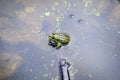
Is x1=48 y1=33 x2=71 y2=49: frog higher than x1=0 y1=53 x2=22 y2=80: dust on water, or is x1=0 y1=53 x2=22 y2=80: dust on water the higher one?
x1=48 y1=33 x2=71 y2=49: frog

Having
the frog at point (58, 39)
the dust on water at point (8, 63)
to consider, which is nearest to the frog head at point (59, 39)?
the frog at point (58, 39)

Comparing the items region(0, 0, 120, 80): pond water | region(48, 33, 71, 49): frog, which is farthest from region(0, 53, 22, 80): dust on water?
region(48, 33, 71, 49): frog

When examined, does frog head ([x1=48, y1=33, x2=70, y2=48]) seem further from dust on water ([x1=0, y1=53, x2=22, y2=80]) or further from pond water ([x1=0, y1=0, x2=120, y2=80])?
dust on water ([x1=0, y1=53, x2=22, y2=80])

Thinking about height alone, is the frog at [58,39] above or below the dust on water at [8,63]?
above

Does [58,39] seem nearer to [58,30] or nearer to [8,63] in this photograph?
[58,30]

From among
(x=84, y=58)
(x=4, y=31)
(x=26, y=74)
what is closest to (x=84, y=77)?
(x=84, y=58)

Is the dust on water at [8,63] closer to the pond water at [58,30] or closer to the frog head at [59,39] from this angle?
the pond water at [58,30]

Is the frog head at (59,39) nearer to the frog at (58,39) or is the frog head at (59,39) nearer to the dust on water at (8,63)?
the frog at (58,39)

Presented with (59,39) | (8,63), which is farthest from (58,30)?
(8,63)
